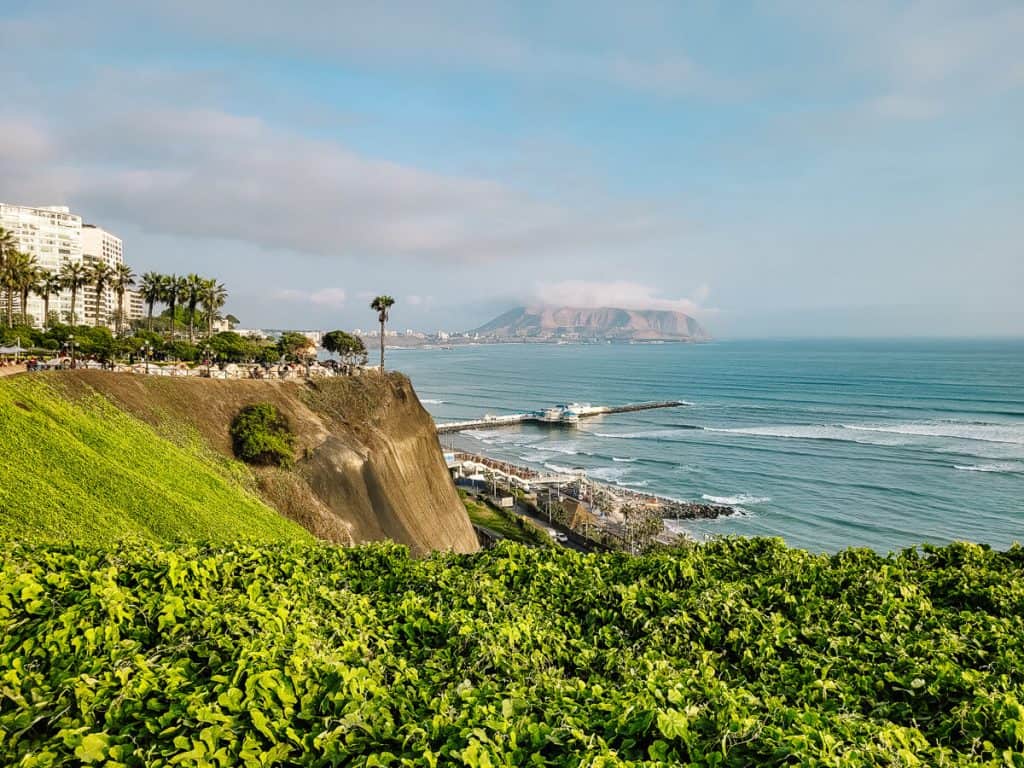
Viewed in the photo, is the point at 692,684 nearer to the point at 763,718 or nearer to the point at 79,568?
the point at 763,718

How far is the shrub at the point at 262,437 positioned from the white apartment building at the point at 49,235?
431ft

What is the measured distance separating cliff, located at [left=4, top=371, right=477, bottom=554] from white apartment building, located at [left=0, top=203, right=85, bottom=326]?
126500 millimetres

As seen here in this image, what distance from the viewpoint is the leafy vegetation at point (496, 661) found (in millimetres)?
5070

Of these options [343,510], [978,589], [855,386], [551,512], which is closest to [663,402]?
[855,386]

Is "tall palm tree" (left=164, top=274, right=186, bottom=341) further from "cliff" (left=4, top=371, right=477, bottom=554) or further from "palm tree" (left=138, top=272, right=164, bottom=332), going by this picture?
"cliff" (left=4, top=371, right=477, bottom=554)

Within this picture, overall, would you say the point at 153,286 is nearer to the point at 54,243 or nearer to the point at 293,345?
the point at 293,345

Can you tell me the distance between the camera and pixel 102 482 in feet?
58.5

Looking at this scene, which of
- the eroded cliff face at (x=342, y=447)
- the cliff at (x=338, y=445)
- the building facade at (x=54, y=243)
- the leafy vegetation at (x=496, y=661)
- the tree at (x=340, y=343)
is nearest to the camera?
the leafy vegetation at (x=496, y=661)

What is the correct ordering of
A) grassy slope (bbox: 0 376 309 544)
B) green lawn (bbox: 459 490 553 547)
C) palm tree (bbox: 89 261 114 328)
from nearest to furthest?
1. grassy slope (bbox: 0 376 309 544)
2. green lawn (bbox: 459 490 553 547)
3. palm tree (bbox: 89 261 114 328)

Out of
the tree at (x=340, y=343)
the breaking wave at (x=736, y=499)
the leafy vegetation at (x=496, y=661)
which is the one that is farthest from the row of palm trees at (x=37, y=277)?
the breaking wave at (x=736, y=499)

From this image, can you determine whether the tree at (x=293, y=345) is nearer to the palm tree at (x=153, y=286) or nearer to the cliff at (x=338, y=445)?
the palm tree at (x=153, y=286)

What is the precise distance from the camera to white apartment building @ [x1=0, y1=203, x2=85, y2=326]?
5290 inches

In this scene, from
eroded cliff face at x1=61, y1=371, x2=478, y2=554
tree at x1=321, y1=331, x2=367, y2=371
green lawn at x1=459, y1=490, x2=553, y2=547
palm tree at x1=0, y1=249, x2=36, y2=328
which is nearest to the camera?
eroded cliff face at x1=61, y1=371, x2=478, y2=554

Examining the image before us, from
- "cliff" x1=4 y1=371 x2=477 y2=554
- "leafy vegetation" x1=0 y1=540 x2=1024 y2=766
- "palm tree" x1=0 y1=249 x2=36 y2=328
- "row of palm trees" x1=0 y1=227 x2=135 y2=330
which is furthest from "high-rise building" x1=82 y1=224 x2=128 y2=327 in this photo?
"leafy vegetation" x1=0 y1=540 x2=1024 y2=766
